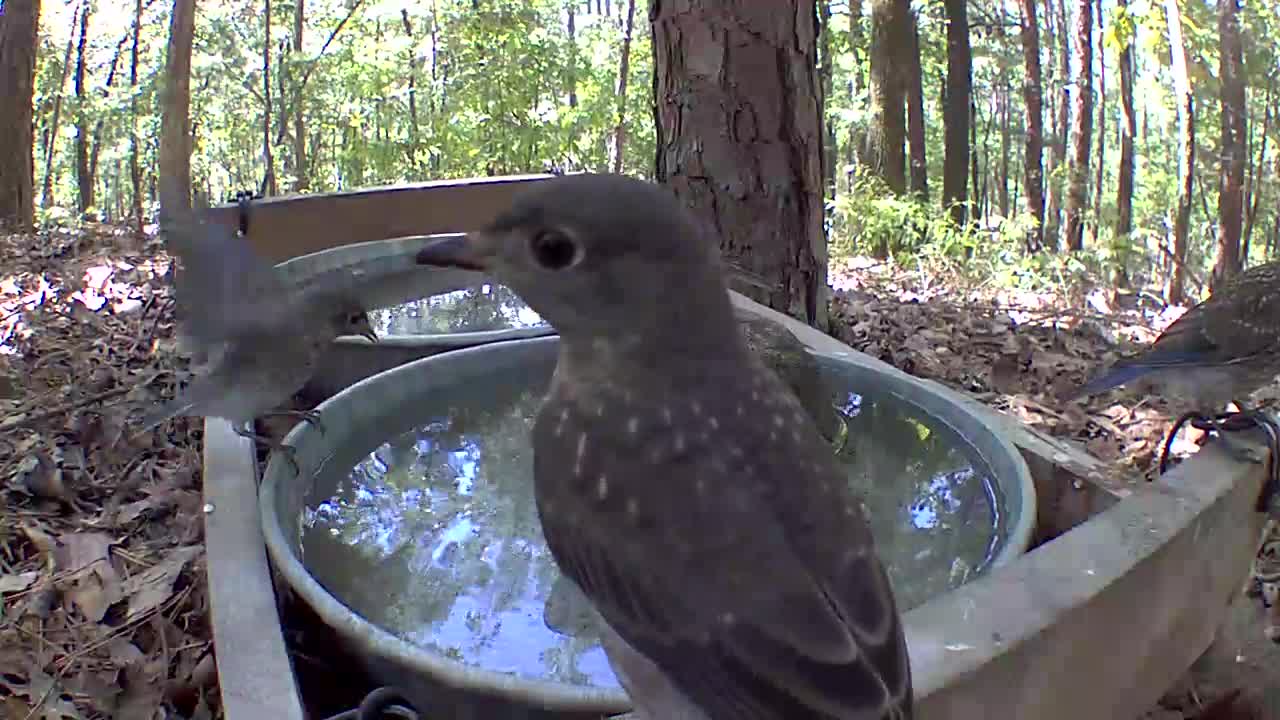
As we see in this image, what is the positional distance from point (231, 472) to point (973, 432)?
2.02m

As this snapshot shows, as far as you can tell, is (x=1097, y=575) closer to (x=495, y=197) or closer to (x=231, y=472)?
(x=231, y=472)

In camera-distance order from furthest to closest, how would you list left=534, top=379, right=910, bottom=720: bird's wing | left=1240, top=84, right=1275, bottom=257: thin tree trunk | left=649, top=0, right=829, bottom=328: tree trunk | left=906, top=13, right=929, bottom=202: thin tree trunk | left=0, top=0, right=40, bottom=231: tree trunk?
left=1240, top=84, right=1275, bottom=257: thin tree trunk → left=906, top=13, right=929, bottom=202: thin tree trunk → left=0, top=0, right=40, bottom=231: tree trunk → left=649, top=0, right=829, bottom=328: tree trunk → left=534, top=379, right=910, bottom=720: bird's wing

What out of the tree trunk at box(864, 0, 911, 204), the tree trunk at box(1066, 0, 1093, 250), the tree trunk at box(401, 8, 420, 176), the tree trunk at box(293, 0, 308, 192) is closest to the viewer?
the tree trunk at box(864, 0, 911, 204)

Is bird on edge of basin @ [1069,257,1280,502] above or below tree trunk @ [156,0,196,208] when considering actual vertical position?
below

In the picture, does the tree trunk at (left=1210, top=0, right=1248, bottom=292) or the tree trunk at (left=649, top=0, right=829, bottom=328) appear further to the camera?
the tree trunk at (left=1210, top=0, right=1248, bottom=292)

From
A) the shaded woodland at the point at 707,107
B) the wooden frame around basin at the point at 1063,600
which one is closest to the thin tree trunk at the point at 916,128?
the shaded woodland at the point at 707,107

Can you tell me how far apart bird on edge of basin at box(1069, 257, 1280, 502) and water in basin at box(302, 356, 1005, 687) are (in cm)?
116

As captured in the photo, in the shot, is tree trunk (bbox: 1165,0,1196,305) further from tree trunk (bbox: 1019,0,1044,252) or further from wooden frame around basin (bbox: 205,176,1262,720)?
wooden frame around basin (bbox: 205,176,1262,720)

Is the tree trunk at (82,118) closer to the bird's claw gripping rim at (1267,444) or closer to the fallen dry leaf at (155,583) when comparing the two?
the fallen dry leaf at (155,583)

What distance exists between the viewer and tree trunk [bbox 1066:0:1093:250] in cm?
1380

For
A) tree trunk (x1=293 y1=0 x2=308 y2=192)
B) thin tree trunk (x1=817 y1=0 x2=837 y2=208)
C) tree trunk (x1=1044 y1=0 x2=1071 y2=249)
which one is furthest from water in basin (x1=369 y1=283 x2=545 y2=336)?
tree trunk (x1=1044 y1=0 x2=1071 y2=249)

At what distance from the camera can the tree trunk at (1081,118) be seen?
13797mm

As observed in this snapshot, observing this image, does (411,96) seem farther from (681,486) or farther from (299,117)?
(681,486)

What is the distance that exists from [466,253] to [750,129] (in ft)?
8.90
